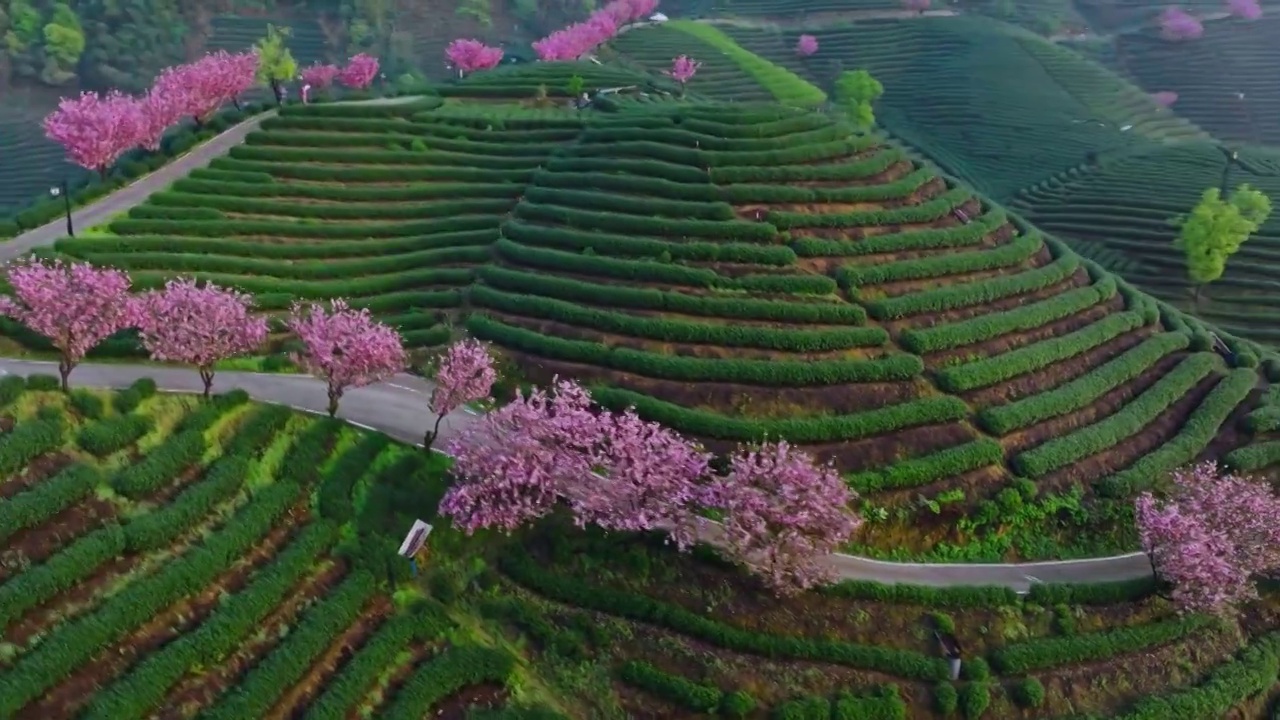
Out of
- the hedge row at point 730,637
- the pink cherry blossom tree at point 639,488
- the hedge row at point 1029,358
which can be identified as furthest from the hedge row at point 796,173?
the hedge row at point 730,637

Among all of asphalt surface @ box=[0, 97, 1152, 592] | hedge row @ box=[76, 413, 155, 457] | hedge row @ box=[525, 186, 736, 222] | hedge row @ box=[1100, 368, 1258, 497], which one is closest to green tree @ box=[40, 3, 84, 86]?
asphalt surface @ box=[0, 97, 1152, 592]

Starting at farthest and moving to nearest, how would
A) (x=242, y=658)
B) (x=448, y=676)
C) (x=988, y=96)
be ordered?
(x=988, y=96), (x=448, y=676), (x=242, y=658)

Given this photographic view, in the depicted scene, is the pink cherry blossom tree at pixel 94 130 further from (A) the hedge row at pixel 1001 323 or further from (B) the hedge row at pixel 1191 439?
(B) the hedge row at pixel 1191 439

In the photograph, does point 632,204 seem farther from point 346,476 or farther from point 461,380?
point 346,476

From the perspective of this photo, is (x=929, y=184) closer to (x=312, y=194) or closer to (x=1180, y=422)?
(x=1180, y=422)

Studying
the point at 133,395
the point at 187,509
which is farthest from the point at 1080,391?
the point at 133,395

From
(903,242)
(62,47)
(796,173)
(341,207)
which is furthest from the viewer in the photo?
(62,47)

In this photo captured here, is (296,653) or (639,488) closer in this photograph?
(296,653)
